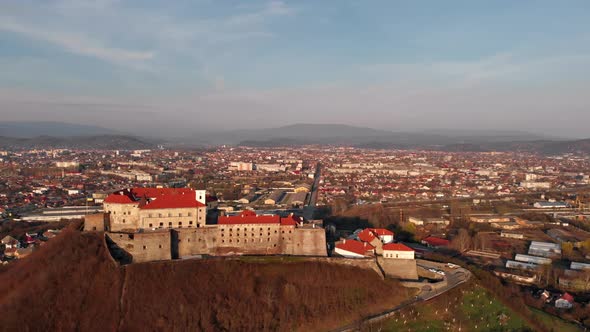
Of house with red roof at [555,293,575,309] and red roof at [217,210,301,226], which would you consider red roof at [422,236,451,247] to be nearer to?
house with red roof at [555,293,575,309]

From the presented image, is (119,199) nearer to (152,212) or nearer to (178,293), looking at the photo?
(152,212)

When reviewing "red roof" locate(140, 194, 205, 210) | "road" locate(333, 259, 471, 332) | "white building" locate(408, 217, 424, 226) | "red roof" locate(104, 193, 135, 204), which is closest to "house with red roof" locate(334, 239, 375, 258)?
"road" locate(333, 259, 471, 332)

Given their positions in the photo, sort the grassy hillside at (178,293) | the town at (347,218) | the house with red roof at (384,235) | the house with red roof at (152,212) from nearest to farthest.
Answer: the grassy hillside at (178,293), the house with red roof at (152,212), the town at (347,218), the house with red roof at (384,235)

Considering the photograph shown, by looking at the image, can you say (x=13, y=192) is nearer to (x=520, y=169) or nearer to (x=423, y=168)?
(x=423, y=168)

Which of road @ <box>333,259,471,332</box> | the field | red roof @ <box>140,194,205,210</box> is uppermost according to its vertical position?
red roof @ <box>140,194,205,210</box>

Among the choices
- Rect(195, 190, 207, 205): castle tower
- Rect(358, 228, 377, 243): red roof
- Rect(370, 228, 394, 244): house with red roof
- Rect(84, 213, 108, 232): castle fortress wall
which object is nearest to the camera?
Rect(84, 213, 108, 232): castle fortress wall

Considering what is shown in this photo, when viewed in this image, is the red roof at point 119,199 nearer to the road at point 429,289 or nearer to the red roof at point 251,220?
the red roof at point 251,220

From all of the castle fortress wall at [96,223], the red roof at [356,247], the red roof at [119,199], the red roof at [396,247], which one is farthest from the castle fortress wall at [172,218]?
the red roof at [396,247]
